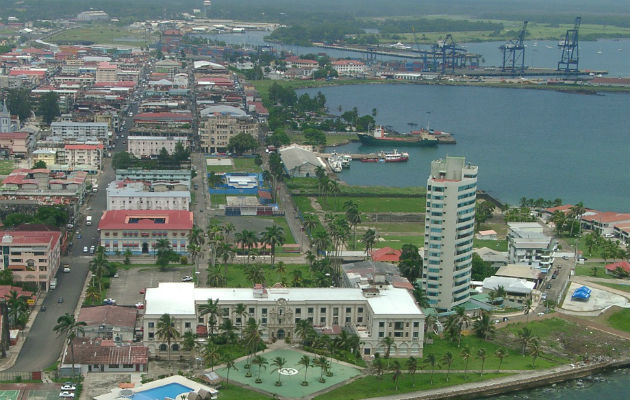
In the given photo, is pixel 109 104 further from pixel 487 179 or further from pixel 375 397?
pixel 375 397

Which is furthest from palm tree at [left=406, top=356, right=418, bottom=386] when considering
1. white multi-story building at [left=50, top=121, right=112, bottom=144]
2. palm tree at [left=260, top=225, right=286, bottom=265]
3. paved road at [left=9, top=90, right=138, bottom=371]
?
white multi-story building at [left=50, top=121, right=112, bottom=144]

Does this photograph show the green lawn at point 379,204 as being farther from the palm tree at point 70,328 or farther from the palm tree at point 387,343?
the palm tree at point 70,328

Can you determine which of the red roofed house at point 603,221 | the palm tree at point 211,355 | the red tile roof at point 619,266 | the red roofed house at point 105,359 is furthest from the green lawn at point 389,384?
the red roofed house at point 603,221

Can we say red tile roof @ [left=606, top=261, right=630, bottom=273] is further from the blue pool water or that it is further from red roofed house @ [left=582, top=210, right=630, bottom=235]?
the blue pool water

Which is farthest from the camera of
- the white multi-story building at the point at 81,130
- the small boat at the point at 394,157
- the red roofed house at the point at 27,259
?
the small boat at the point at 394,157

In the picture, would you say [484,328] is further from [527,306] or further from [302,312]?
[302,312]

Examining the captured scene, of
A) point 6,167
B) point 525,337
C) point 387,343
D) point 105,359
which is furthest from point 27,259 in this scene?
point 6,167

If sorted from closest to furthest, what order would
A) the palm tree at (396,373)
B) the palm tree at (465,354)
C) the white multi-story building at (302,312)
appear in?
the palm tree at (396,373) → the palm tree at (465,354) → the white multi-story building at (302,312)
